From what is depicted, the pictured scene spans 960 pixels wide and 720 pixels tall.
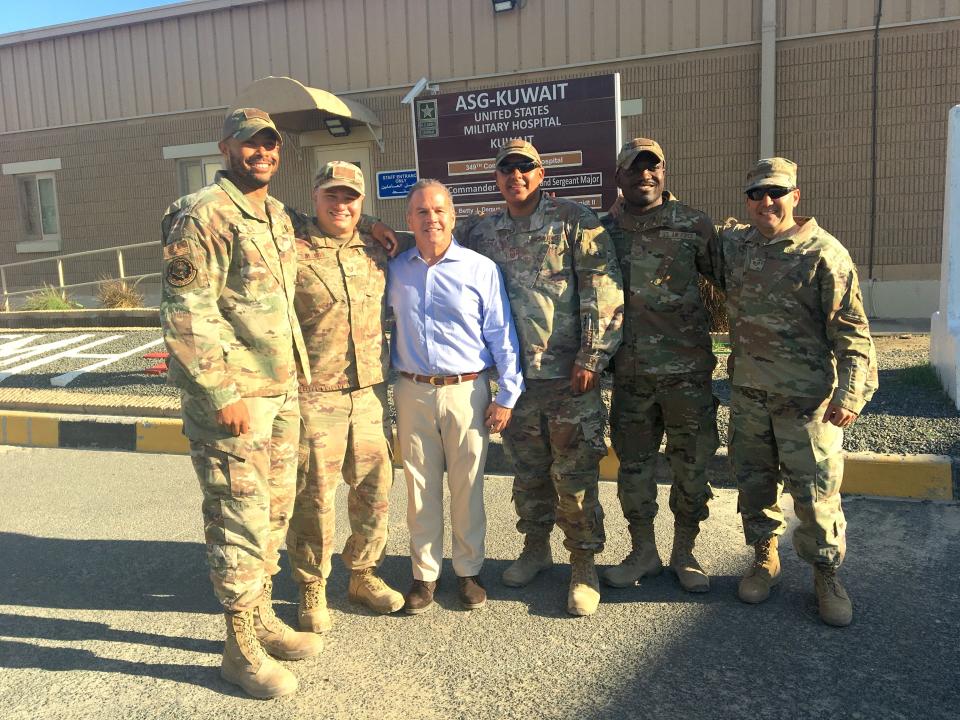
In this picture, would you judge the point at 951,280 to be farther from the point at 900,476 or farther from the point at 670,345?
the point at 670,345

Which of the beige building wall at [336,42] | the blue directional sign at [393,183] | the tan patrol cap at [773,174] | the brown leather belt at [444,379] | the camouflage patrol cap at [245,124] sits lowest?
the brown leather belt at [444,379]

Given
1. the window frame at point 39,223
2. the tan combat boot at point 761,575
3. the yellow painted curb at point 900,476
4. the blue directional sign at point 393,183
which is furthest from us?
the window frame at point 39,223

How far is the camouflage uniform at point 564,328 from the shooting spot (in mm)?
3234

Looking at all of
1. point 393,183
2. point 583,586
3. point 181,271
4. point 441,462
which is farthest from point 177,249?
point 393,183

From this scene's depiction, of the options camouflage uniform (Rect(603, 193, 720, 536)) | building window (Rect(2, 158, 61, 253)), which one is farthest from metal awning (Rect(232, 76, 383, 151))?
camouflage uniform (Rect(603, 193, 720, 536))

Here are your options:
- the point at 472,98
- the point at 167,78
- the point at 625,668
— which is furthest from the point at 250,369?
the point at 167,78

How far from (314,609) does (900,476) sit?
3383mm

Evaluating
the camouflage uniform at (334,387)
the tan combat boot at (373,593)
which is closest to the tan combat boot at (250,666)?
the camouflage uniform at (334,387)

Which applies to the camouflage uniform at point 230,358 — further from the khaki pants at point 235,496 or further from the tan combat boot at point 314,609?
the tan combat boot at point 314,609

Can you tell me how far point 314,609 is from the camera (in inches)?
123

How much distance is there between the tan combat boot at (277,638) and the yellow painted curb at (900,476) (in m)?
3.24

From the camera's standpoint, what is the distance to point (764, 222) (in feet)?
10.2

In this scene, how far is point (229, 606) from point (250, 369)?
0.90 meters

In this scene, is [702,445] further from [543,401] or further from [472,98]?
[472,98]
